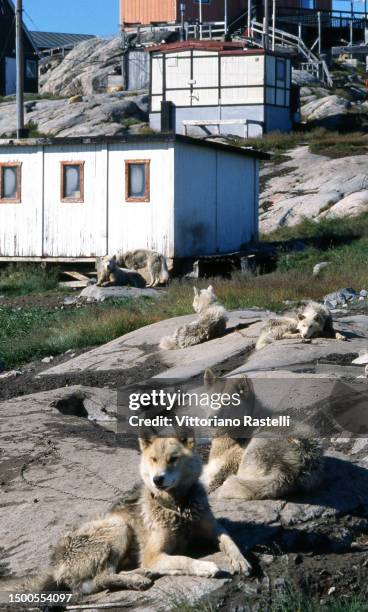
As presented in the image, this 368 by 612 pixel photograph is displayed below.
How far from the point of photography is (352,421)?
31.3 feet

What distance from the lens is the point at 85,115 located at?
51.8 metres

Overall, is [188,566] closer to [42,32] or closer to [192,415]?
[192,415]

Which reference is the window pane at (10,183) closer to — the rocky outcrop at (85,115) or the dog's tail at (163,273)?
the dog's tail at (163,273)

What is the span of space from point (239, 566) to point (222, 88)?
152 ft

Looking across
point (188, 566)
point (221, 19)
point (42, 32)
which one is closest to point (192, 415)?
point (188, 566)

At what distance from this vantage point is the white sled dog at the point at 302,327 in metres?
12.9

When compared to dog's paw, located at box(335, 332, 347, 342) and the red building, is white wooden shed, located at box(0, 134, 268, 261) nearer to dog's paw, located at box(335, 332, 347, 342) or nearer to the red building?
dog's paw, located at box(335, 332, 347, 342)

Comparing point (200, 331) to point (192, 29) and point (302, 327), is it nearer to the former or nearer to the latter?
point (302, 327)

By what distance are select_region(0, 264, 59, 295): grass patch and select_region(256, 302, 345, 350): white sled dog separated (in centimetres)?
1177

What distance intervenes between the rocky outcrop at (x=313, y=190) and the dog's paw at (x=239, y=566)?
92.5ft

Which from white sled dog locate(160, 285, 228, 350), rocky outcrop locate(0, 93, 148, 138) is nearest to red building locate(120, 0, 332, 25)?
rocky outcrop locate(0, 93, 148, 138)

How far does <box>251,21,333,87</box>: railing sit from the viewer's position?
6316 centimetres

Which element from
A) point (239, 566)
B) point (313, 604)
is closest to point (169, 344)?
point (239, 566)

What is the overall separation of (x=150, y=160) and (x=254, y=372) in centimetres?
1547
